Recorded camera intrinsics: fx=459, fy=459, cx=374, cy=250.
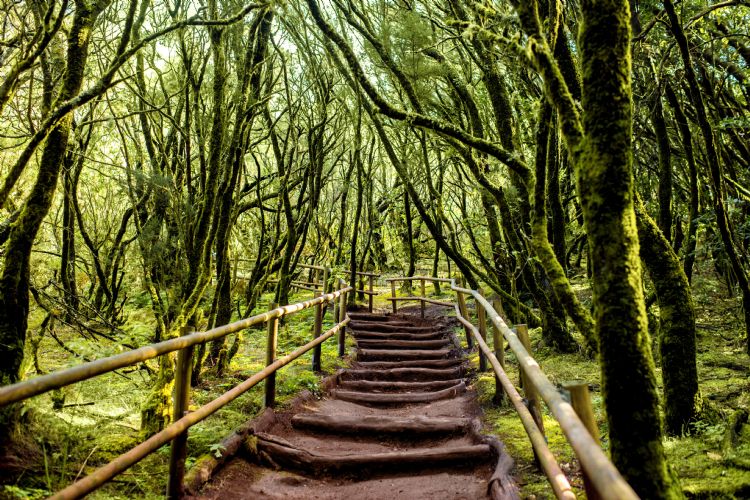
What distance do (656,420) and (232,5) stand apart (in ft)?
22.6

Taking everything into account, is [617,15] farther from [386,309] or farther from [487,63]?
[386,309]

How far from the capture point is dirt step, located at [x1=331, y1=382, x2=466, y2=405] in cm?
555

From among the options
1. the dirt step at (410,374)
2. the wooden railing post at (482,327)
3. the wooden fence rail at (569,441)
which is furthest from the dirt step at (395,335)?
the wooden fence rail at (569,441)

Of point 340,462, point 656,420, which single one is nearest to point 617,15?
point 656,420

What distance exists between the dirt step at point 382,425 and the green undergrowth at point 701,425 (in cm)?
33

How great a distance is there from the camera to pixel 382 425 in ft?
14.2

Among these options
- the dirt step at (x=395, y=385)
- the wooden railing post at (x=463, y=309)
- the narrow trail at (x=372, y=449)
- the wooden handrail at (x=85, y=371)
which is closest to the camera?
the wooden handrail at (x=85, y=371)

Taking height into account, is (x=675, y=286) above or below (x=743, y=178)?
below

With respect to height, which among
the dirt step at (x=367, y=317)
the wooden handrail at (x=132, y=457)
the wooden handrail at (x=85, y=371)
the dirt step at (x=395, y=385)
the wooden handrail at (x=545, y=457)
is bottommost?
the dirt step at (x=395, y=385)

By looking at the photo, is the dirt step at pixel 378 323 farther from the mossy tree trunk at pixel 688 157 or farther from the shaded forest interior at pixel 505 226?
the mossy tree trunk at pixel 688 157

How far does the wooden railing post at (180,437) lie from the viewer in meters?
2.64

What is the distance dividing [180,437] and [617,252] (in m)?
2.48

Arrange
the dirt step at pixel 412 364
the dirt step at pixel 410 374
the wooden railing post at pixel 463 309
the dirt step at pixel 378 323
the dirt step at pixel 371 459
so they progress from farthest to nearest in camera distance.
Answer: the dirt step at pixel 378 323
the dirt step at pixel 412 364
the wooden railing post at pixel 463 309
the dirt step at pixel 410 374
the dirt step at pixel 371 459

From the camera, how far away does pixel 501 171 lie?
934cm
